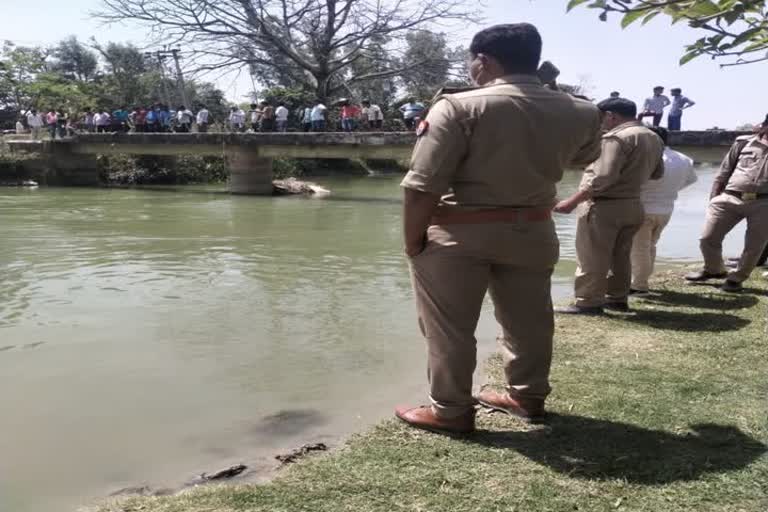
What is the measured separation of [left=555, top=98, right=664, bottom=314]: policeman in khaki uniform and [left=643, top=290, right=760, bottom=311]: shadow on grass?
30.7 inches

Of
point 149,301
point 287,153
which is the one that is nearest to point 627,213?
point 149,301

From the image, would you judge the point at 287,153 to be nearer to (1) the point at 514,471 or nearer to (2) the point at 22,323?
(2) the point at 22,323

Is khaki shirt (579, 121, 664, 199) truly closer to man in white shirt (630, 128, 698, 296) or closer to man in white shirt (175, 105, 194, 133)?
man in white shirt (630, 128, 698, 296)

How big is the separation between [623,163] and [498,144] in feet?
8.30

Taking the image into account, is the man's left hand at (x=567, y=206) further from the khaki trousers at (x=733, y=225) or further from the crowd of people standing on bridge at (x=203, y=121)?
the crowd of people standing on bridge at (x=203, y=121)

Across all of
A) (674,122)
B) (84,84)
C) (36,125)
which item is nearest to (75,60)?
(84,84)

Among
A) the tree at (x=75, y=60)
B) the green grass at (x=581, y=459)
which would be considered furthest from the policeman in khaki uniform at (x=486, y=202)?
the tree at (x=75, y=60)

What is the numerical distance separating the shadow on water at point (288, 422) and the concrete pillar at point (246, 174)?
2027cm

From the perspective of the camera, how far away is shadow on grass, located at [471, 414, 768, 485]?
8.66 feet

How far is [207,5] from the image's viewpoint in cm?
3092

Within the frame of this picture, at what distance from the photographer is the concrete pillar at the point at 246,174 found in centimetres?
2377

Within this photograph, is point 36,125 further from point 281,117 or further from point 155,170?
point 281,117

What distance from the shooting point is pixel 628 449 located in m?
2.85

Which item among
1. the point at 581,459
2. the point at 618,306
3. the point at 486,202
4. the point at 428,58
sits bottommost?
the point at 581,459
